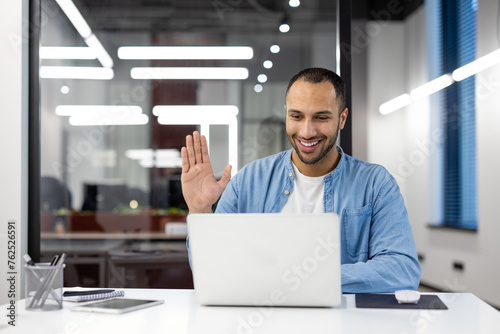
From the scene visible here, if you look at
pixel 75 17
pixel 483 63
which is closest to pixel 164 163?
pixel 75 17

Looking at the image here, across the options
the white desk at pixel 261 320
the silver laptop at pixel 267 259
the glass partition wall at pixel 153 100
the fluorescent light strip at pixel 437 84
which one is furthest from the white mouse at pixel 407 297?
the fluorescent light strip at pixel 437 84

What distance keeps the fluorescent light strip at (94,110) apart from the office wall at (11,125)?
68 cm

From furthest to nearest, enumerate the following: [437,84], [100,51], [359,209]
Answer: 1. [437,84]
2. [100,51]
3. [359,209]

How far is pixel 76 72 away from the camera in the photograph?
135 inches

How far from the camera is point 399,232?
189 centimetres

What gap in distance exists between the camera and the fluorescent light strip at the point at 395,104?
6.32m

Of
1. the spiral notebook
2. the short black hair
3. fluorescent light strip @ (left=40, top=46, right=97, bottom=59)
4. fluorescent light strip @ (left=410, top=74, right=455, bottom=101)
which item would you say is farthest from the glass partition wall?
fluorescent light strip @ (left=410, top=74, right=455, bottom=101)

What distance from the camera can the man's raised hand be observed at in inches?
81.4

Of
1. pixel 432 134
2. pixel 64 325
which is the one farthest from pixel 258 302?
pixel 432 134

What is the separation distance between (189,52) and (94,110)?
2.25 feet

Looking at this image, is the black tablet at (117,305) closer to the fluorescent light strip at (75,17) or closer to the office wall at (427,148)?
the fluorescent light strip at (75,17)

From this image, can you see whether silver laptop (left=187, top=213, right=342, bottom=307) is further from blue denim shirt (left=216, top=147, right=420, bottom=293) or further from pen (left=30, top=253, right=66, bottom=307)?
pen (left=30, top=253, right=66, bottom=307)

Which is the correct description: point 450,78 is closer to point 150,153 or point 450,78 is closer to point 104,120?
point 150,153

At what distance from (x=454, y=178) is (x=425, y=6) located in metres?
2.15
